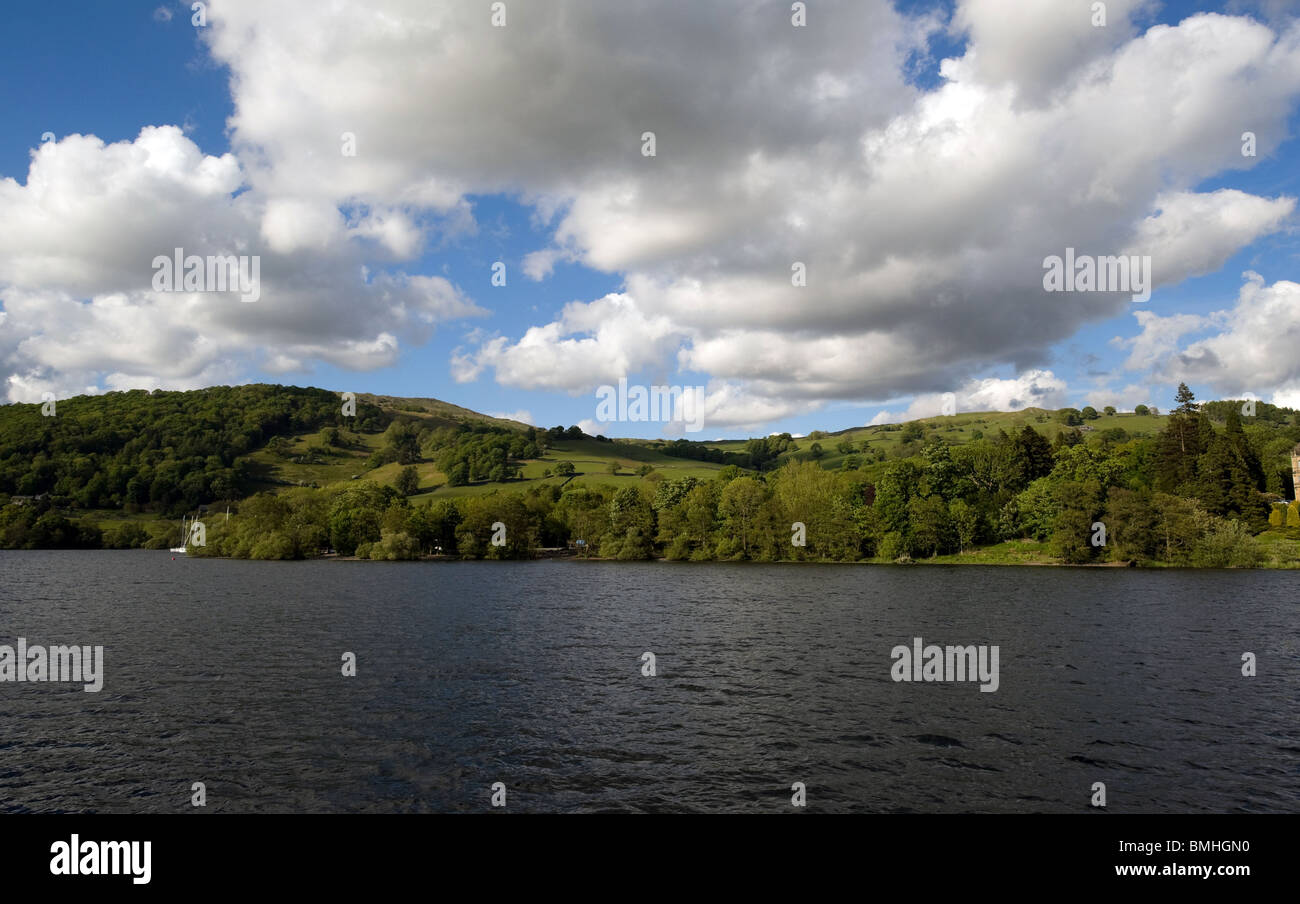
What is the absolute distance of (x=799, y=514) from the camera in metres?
136

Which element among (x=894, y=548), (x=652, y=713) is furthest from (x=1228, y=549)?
(x=652, y=713)

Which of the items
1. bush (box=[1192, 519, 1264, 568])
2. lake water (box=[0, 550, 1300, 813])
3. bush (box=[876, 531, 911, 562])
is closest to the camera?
lake water (box=[0, 550, 1300, 813])

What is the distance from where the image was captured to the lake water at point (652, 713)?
20266 mm

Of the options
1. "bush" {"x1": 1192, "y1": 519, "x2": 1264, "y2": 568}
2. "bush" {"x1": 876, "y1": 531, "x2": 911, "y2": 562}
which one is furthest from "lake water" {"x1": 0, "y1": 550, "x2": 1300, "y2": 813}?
"bush" {"x1": 876, "y1": 531, "x2": 911, "y2": 562}

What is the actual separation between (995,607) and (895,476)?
77.3m

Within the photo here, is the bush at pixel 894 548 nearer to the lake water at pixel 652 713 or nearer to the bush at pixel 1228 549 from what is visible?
the bush at pixel 1228 549

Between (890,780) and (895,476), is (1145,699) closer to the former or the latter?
(890,780)

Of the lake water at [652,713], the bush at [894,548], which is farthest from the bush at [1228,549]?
the lake water at [652,713]

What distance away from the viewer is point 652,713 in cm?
2800

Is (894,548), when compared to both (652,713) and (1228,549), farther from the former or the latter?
(652,713)

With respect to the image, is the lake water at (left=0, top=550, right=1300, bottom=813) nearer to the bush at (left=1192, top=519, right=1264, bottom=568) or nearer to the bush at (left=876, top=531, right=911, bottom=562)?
the bush at (left=1192, top=519, right=1264, bottom=568)

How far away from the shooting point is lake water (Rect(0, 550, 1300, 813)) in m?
20.3

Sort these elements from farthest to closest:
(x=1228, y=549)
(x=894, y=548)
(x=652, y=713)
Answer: (x=894, y=548) < (x=1228, y=549) < (x=652, y=713)
